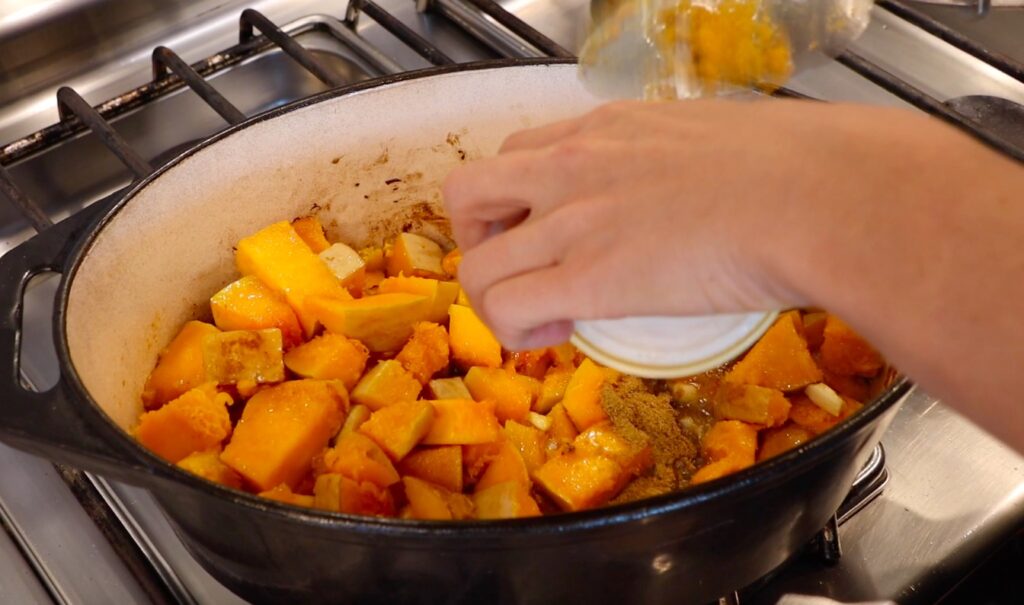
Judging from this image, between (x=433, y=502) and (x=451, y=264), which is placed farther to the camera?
(x=451, y=264)

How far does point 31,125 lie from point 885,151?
1117 millimetres

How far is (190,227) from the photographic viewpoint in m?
0.98

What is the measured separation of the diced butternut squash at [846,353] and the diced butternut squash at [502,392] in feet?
0.95

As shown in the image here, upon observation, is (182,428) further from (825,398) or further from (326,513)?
(825,398)

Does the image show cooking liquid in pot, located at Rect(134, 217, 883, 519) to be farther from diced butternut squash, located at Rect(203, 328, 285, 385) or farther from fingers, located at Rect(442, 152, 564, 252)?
fingers, located at Rect(442, 152, 564, 252)

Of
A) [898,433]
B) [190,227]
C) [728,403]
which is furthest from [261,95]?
[898,433]

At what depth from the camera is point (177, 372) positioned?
3.12ft

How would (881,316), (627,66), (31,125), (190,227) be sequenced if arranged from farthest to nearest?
(31,125)
(190,227)
(627,66)
(881,316)

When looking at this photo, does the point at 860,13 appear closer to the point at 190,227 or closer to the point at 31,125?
the point at 190,227

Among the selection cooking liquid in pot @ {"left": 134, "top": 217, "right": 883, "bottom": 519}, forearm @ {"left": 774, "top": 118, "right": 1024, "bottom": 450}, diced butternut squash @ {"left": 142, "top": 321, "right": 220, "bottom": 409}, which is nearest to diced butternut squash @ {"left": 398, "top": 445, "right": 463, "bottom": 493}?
cooking liquid in pot @ {"left": 134, "top": 217, "right": 883, "bottom": 519}

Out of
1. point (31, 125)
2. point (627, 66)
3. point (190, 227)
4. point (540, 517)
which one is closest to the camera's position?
point (540, 517)

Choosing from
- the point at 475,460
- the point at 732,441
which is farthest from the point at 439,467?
the point at 732,441

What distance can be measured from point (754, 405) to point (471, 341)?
28 centimetres

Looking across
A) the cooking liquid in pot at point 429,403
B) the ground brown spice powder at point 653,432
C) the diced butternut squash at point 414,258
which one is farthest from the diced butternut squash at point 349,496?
the diced butternut squash at point 414,258
